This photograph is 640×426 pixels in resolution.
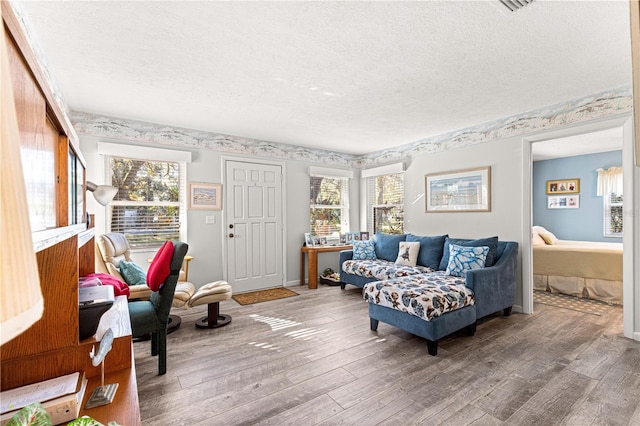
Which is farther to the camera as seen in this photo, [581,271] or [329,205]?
[329,205]

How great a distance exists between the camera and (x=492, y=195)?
13.2 ft

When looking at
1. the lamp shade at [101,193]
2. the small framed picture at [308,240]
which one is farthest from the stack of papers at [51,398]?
the small framed picture at [308,240]

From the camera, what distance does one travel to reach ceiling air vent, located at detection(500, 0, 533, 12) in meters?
1.76

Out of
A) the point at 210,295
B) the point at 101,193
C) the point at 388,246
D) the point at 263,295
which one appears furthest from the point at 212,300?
the point at 388,246

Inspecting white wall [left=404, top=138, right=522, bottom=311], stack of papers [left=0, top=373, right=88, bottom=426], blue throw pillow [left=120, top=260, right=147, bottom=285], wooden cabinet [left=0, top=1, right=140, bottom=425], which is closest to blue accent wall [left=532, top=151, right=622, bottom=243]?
white wall [left=404, top=138, right=522, bottom=311]

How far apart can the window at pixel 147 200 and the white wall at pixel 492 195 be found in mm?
3560

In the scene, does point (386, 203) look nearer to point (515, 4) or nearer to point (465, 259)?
point (465, 259)

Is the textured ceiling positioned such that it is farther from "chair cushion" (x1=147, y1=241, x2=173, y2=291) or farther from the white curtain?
the white curtain

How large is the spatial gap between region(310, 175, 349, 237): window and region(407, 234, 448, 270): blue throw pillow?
183 centimetres

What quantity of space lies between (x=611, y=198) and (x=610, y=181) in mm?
334

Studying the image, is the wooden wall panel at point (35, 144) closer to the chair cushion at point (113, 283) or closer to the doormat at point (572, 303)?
the chair cushion at point (113, 283)

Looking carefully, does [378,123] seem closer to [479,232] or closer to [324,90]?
[324,90]

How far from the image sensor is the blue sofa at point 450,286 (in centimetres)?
272

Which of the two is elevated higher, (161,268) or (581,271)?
(161,268)
